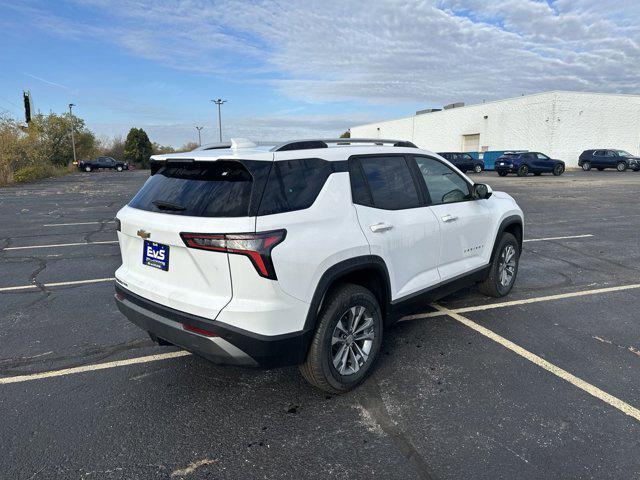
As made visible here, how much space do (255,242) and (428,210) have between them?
6.25 ft

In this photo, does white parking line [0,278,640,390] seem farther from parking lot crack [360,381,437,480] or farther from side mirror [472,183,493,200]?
parking lot crack [360,381,437,480]

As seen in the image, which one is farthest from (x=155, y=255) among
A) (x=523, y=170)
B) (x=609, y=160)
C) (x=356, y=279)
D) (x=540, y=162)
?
(x=609, y=160)

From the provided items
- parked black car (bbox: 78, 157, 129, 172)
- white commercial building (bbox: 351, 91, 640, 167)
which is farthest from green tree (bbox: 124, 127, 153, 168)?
white commercial building (bbox: 351, 91, 640, 167)

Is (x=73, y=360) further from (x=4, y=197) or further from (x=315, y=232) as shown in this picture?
(x=4, y=197)

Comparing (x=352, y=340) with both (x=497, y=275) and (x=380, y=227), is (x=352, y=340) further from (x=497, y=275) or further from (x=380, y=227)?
(x=497, y=275)

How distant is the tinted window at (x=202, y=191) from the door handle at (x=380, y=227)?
1015 mm

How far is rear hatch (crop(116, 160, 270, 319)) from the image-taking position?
2.62 m

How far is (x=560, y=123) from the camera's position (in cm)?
3734

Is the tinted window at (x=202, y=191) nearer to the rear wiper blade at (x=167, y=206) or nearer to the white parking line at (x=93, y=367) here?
the rear wiper blade at (x=167, y=206)

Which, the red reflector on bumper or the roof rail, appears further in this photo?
the roof rail

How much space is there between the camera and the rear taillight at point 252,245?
254 cm

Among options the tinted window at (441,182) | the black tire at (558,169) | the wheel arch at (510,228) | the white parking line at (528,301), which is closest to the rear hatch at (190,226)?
the tinted window at (441,182)

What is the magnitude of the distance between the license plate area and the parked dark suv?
31430mm

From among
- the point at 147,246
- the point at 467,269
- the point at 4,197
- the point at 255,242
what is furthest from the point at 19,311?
the point at 4,197
